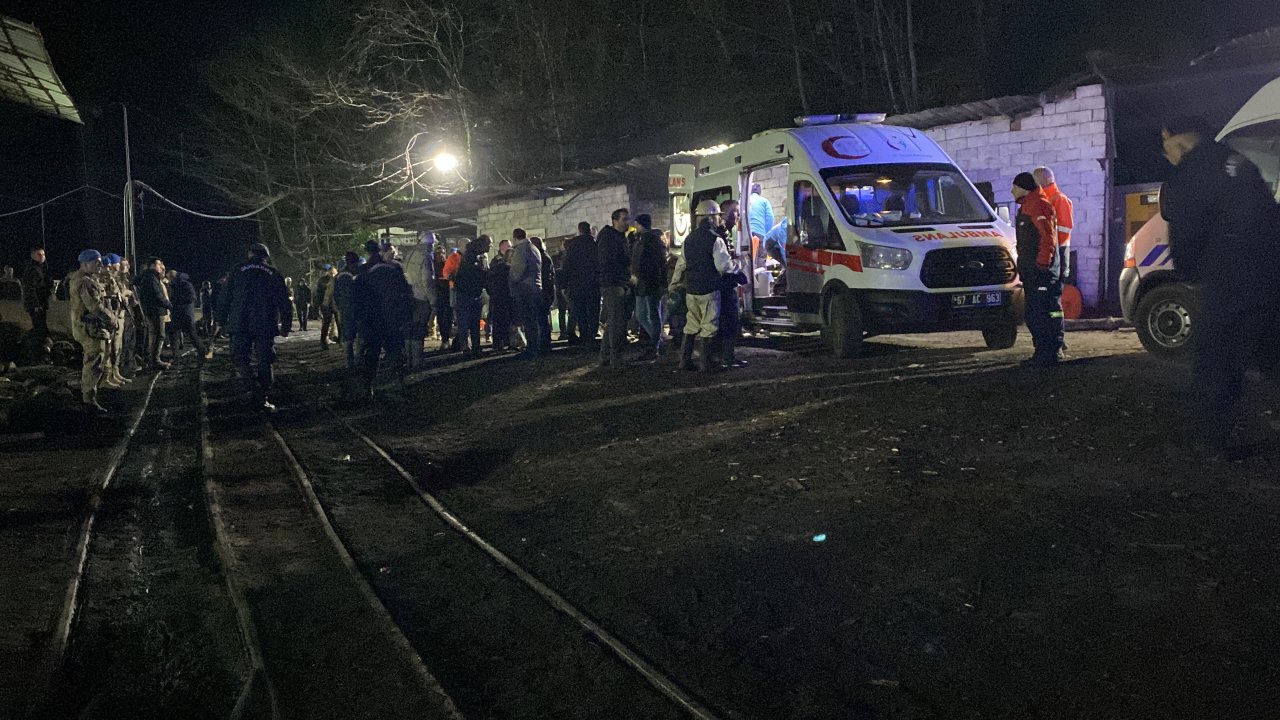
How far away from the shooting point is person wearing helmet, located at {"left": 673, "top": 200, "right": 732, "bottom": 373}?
1023 centimetres

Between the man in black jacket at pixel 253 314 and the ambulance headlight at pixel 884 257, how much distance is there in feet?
21.8

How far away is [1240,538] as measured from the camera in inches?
178

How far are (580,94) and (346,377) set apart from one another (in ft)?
74.5

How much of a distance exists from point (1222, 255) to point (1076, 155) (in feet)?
32.5

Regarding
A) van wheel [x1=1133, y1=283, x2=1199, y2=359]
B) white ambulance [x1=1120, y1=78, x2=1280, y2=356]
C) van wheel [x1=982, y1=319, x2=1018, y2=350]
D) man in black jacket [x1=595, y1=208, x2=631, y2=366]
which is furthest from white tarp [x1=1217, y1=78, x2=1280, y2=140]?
man in black jacket [x1=595, y1=208, x2=631, y2=366]

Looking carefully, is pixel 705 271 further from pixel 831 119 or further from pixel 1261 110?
pixel 1261 110

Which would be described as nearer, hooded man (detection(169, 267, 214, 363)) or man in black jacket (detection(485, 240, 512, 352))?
man in black jacket (detection(485, 240, 512, 352))

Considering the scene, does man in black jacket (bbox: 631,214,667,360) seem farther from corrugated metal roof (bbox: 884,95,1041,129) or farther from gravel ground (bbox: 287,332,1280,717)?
corrugated metal roof (bbox: 884,95,1041,129)

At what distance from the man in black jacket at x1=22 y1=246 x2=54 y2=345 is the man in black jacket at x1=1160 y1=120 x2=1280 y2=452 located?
16.3 metres

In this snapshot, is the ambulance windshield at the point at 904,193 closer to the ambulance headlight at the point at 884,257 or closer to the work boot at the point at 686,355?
the ambulance headlight at the point at 884,257

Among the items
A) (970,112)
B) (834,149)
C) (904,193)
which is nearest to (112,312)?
(834,149)

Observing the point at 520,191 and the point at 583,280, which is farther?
the point at 520,191

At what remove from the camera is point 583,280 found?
1368 cm

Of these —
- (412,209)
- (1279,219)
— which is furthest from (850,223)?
(412,209)
